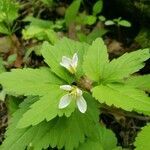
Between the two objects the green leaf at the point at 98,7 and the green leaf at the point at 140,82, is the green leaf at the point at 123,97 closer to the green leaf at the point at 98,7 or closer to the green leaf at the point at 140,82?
the green leaf at the point at 140,82

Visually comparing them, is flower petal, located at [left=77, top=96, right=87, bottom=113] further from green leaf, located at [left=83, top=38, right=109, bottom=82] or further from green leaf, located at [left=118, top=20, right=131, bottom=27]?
green leaf, located at [left=118, top=20, right=131, bottom=27]

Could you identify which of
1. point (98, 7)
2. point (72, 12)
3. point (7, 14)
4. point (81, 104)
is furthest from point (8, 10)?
point (81, 104)

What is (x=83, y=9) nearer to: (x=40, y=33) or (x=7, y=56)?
(x=40, y=33)

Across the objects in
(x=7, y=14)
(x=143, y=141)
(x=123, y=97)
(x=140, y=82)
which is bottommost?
(x=7, y=14)

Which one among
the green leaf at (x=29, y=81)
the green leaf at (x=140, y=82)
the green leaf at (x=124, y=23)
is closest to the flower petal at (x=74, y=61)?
the green leaf at (x=29, y=81)

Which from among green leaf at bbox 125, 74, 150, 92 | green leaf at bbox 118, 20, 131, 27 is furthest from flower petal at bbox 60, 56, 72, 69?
green leaf at bbox 118, 20, 131, 27

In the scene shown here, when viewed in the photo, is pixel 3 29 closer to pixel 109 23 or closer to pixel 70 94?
pixel 109 23

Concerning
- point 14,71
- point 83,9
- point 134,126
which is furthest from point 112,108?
point 83,9
